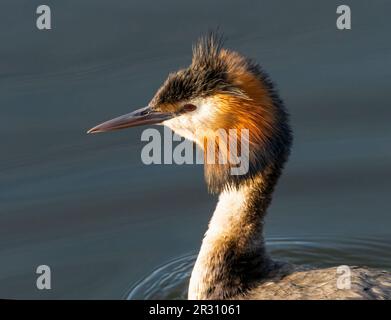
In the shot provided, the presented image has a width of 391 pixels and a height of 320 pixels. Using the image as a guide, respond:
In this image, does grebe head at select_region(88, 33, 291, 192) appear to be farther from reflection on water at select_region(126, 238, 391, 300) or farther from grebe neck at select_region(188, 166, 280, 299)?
reflection on water at select_region(126, 238, 391, 300)

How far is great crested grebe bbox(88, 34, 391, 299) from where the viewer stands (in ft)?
27.2

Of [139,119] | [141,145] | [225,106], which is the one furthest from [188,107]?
[141,145]

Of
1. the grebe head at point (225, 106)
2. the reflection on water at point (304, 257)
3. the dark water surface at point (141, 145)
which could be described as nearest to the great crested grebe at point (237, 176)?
the grebe head at point (225, 106)

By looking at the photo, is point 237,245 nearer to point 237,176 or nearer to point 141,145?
point 237,176

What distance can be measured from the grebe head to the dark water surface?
1.73 metres

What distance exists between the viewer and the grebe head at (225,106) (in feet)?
27.2

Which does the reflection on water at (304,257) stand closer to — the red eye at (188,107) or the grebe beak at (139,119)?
the grebe beak at (139,119)

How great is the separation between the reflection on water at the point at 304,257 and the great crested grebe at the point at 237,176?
3.13ft

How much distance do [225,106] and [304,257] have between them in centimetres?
210

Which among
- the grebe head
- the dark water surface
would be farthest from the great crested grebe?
the dark water surface

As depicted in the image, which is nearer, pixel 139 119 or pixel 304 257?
pixel 139 119

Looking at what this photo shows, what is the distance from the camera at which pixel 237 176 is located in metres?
8.43

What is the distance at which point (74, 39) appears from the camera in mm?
11586
